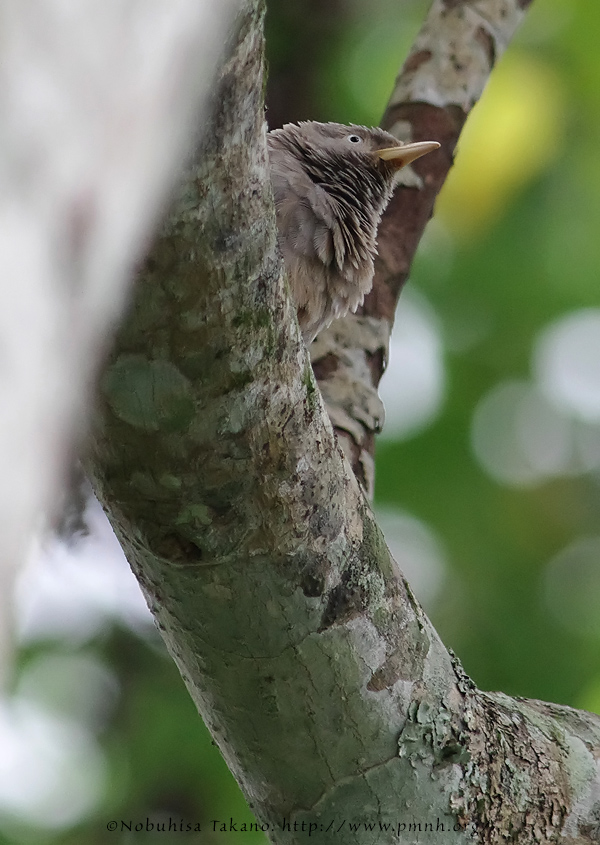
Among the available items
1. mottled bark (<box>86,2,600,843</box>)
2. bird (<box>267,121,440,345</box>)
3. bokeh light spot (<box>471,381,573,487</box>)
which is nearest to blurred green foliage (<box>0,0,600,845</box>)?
bokeh light spot (<box>471,381,573,487</box>)

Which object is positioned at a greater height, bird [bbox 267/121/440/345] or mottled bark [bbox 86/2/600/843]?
bird [bbox 267/121/440/345]

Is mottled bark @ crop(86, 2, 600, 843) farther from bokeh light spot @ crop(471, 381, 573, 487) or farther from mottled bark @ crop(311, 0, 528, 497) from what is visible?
bokeh light spot @ crop(471, 381, 573, 487)

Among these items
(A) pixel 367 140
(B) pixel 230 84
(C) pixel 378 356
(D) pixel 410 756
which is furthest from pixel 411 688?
(A) pixel 367 140

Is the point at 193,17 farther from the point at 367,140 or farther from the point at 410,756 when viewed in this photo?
the point at 367,140

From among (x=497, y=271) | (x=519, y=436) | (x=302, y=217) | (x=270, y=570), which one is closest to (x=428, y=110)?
(x=302, y=217)

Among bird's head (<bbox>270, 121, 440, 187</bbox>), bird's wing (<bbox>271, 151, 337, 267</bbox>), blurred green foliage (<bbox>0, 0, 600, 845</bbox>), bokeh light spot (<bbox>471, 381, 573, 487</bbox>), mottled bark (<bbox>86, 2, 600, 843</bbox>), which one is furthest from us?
bokeh light spot (<bbox>471, 381, 573, 487</bbox>)

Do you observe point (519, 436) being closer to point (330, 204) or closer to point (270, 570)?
point (330, 204)
